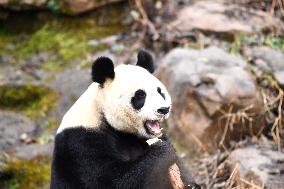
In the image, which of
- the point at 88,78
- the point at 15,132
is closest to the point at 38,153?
the point at 15,132

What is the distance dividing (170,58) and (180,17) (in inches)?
56.5

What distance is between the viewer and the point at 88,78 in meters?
7.99

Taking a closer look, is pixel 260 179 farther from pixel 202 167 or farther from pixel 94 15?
pixel 94 15

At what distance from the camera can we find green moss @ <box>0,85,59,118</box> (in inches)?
306

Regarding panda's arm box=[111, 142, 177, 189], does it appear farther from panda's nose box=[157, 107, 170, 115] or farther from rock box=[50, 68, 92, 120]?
rock box=[50, 68, 92, 120]

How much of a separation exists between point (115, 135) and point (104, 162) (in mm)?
247

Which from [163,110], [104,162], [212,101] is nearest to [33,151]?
[212,101]

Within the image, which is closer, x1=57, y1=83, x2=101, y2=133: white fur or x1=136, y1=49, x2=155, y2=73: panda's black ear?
x1=57, y1=83, x2=101, y2=133: white fur

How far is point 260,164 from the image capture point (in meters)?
5.81

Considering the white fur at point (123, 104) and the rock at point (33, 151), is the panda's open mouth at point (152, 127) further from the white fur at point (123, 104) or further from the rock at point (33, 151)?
the rock at point (33, 151)

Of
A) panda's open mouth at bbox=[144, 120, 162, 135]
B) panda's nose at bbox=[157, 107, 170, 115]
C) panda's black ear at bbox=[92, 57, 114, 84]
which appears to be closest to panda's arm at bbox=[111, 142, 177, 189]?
panda's open mouth at bbox=[144, 120, 162, 135]

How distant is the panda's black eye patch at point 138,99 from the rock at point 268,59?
3.22 metres

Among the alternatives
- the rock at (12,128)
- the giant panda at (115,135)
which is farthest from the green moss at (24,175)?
the giant panda at (115,135)

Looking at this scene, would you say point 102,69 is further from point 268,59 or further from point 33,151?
point 268,59
